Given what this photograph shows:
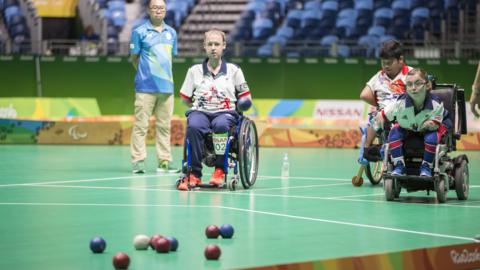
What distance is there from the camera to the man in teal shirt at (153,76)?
13438mm

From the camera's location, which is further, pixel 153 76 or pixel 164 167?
pixel 164 167

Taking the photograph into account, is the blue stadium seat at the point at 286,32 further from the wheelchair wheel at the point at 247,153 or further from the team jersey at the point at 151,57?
the wheelchair wheel at the point at 247,153

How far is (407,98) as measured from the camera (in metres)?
10.0

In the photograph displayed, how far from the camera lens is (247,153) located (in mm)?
11070

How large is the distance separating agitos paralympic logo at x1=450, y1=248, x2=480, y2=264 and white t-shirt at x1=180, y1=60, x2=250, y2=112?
5233 millimetres

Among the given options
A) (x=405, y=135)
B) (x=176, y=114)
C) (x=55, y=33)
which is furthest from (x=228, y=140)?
(x=55, y=33)

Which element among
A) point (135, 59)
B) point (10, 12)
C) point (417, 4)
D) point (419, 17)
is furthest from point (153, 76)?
point (10, 12)

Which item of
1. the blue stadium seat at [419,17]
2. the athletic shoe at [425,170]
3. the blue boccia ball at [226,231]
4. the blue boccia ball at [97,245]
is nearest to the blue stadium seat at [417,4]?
the blue stadium seat at [419,17]

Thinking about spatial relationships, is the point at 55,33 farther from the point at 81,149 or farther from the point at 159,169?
the point at 159,169

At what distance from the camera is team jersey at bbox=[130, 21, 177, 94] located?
529 inches

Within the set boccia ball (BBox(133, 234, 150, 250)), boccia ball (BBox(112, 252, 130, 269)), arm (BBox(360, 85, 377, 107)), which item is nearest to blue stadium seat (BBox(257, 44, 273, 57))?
arm (BBox(360, 85, 377, 107))

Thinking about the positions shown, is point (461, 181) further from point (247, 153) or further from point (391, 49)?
point (247, 153)

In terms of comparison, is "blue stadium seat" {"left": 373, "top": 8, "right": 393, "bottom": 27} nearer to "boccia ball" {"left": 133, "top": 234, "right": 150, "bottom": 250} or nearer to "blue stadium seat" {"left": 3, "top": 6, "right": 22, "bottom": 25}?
"blue stadium seat" {"left": 3, "top": 6, "right": 22, "bottom": 25}

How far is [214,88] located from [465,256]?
5388mm
